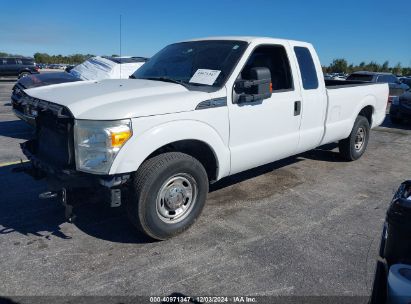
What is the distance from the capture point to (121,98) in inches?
138

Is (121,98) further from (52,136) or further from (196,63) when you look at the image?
(196,63)

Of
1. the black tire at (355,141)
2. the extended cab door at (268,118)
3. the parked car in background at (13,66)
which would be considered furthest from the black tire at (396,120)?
the parked car in background at (13,66)

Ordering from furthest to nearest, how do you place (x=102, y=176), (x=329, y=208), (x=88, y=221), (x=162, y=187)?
(x=329, y=208) < (x=88, y=221) < (x=162, y=187) < (x=102, y=176)

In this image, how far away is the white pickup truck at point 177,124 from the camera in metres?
3.21

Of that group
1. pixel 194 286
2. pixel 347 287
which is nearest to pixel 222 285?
pixel 194 286

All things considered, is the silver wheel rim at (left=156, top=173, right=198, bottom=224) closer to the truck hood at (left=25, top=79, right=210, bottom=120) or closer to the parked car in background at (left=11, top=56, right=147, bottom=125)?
the truck hood at (left=25, top=79, right=210, bottom=120)

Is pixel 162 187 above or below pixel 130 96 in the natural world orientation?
below

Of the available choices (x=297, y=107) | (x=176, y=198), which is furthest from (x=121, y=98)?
(x=297, y=107)

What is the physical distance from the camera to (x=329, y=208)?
462 centimetres

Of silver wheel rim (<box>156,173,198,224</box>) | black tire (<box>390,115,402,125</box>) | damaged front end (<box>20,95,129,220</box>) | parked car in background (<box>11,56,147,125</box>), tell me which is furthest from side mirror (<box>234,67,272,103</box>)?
black tire (<box>390,115,402,125</box>)

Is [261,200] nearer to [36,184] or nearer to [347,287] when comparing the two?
A: [347,287]

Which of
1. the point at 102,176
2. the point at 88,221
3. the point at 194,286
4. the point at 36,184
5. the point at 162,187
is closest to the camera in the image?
the point at 194,286

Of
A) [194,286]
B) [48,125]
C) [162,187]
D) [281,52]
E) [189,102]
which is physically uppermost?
[281,52]

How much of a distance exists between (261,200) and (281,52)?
1958 millimetres
